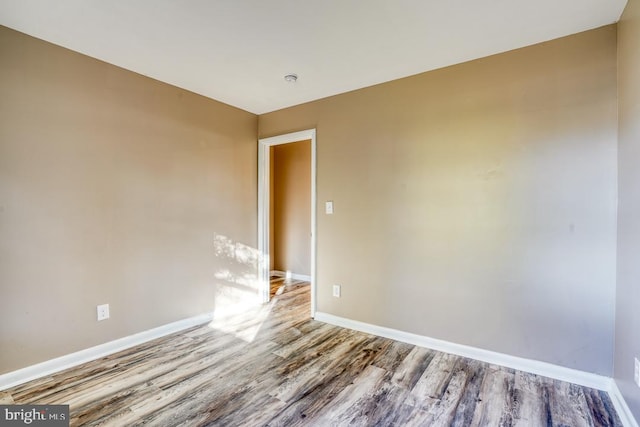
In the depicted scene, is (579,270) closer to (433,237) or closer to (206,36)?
(433,237)

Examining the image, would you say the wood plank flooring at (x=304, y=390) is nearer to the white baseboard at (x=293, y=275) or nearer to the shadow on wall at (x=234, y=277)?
the shadow on wall at (x=234, y=277)

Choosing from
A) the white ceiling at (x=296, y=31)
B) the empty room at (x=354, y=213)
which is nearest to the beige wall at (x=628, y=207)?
the empty room at (x=354, y=213)

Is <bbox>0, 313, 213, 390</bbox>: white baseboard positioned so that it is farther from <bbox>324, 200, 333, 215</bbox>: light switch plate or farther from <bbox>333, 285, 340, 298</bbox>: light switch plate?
<bbox>324, 200, 333, 215</bbox>: light switch plate

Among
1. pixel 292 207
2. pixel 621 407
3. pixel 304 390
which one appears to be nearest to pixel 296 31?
pixel 304 390

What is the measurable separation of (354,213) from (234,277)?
5.35 feet

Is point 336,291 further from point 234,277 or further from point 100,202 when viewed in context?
point 100,202

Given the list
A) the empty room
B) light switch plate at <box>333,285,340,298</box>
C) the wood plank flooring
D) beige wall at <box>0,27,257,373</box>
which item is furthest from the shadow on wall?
light switch plate at <box>333,285,340,298</box>

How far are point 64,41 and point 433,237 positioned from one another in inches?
126

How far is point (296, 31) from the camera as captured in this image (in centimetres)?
200

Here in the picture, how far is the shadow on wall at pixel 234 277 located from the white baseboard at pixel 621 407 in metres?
3.23

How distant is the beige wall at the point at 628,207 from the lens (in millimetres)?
1576

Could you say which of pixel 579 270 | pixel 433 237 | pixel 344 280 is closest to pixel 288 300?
pixel 344 280

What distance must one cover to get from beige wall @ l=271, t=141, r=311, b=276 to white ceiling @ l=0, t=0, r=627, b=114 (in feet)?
7.93

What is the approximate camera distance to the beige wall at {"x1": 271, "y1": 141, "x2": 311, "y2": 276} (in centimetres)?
502
